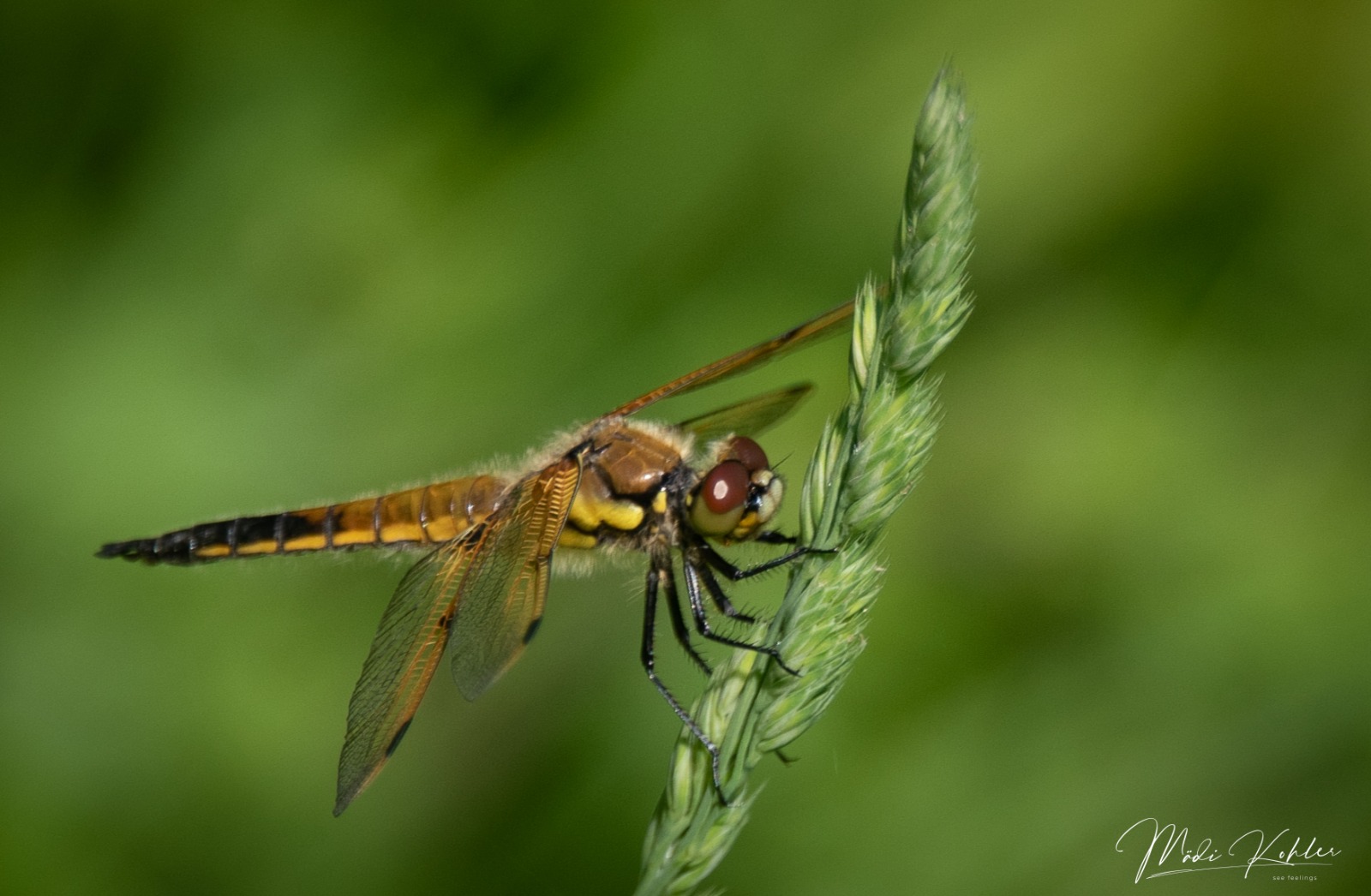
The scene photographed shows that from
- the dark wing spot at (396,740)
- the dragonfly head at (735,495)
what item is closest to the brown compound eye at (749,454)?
the dragonfly head at (735,495)

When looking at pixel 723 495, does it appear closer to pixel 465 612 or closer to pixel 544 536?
pixel 544 536

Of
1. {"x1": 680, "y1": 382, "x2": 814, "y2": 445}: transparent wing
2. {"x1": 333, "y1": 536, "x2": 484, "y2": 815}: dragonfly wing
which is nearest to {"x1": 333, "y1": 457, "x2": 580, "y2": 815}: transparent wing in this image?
{"x1": 333, "y1": 536, "x2": 484, "y2": 815}: dragonfly wing

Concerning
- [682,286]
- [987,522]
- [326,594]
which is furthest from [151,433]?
[987,522]

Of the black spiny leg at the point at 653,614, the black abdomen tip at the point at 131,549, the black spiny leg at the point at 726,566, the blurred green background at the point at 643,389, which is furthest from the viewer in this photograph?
the black abdomen tip at the point at 131,549

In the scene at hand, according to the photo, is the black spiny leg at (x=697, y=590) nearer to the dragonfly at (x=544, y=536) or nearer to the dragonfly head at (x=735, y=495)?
the dragonfly at (x=544, y=536)

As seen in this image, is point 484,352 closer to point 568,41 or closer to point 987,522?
point 568,41

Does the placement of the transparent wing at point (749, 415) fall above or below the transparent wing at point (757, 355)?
above
